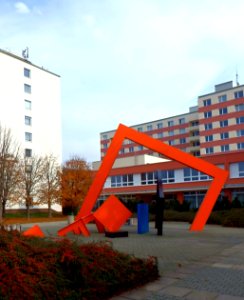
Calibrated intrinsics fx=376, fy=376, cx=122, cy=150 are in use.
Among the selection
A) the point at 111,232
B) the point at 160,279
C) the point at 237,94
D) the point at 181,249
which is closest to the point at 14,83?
the point at 237,94

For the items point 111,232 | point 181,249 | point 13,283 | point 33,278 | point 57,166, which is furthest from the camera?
point 57,166

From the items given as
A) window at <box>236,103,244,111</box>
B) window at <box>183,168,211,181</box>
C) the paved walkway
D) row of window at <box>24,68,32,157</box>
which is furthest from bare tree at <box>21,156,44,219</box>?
window at <box>236,103,244,111</box>

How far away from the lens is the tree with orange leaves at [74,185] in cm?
5078

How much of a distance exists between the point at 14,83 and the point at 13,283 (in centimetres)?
5552

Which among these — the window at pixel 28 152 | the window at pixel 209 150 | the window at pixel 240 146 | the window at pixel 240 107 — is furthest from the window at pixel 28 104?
the window at pixel 240 146

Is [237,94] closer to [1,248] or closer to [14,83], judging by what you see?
[14,83]

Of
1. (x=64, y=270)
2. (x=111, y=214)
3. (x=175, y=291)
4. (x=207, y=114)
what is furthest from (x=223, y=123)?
(x=64, y=270)

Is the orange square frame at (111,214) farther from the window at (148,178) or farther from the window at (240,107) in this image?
the window at (240,107)

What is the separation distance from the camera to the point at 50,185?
165 ft

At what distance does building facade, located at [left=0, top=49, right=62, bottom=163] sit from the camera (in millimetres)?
56312

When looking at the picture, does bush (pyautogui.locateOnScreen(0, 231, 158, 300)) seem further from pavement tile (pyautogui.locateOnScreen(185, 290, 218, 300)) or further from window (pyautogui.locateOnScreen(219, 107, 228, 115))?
window (pyautogui.locateOnScreen(219, 107, 228, 115))

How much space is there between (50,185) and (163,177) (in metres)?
15.1

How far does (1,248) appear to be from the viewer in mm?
6816

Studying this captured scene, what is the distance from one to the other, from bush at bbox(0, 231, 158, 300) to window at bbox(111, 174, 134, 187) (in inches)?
1779
